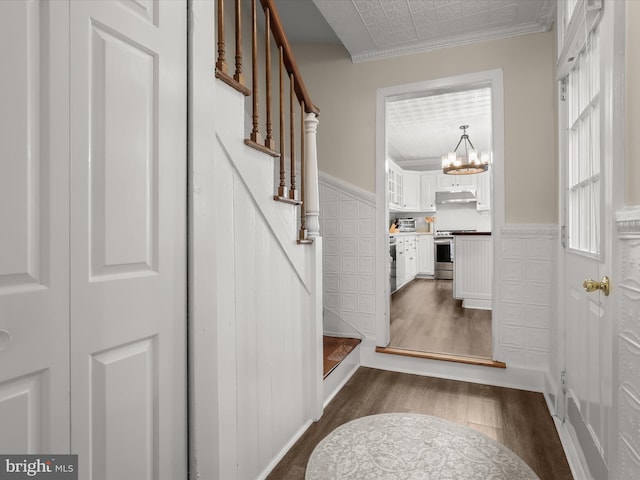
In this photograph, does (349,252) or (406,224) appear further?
(406,224)

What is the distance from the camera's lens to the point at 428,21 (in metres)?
2.49

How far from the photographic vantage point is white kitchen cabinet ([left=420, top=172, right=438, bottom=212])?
297 inches

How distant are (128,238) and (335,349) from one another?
2044 millimetres

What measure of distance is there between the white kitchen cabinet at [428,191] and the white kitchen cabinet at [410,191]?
4.2 inches

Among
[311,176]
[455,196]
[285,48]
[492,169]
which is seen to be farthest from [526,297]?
[455,196]

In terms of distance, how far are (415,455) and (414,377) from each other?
1.01 meters

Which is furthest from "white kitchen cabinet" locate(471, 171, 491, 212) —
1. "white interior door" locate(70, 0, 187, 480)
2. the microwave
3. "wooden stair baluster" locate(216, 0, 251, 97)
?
"white interior door" locate(70, 0, 187, 480)

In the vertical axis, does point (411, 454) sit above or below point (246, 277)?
below

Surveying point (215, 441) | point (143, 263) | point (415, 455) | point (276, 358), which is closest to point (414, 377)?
point (415, 455)

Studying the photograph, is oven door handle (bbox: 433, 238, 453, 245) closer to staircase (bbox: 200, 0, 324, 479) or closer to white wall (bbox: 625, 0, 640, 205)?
staircase (bbox: 200, 0, 324, 479)

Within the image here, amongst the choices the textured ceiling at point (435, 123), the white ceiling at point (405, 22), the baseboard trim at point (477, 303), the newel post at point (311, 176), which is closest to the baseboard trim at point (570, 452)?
the newel post at point (311, 176)

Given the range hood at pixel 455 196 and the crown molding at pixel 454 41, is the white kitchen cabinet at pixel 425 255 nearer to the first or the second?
the range hood at pixel 455 196

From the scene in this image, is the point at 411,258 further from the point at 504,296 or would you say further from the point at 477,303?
the point at 504,296

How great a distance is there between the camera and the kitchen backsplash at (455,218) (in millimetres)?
7426
